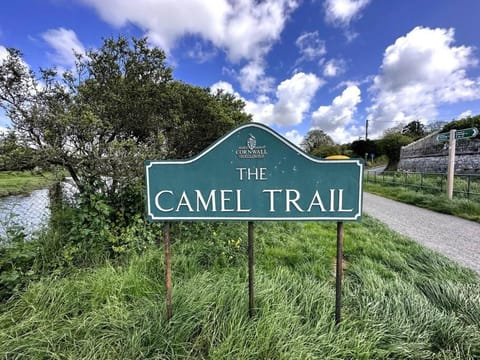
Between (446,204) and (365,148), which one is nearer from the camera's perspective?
(446,204)

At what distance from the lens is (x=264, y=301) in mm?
2020

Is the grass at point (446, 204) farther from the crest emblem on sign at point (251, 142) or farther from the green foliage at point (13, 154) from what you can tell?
the green foliage at point (13, 154)

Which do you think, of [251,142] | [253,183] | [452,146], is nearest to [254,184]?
A: [253,183]

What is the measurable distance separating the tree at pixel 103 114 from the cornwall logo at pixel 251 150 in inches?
94.0

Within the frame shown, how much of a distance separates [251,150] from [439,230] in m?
5.82

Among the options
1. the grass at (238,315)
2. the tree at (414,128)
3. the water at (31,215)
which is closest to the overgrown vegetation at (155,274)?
the grass at (238,315)

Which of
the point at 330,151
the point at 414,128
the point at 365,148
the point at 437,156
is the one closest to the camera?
the point at 437,156

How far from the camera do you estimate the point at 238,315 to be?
1855 mm

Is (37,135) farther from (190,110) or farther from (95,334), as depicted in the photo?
(190,110)

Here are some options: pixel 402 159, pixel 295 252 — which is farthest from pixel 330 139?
pixel 295 252

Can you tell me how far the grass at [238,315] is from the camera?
158cm

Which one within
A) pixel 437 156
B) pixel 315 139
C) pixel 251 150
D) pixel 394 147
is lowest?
pixel 251 150

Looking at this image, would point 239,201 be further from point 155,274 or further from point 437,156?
point 437,156

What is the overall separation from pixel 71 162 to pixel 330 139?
5443cm
